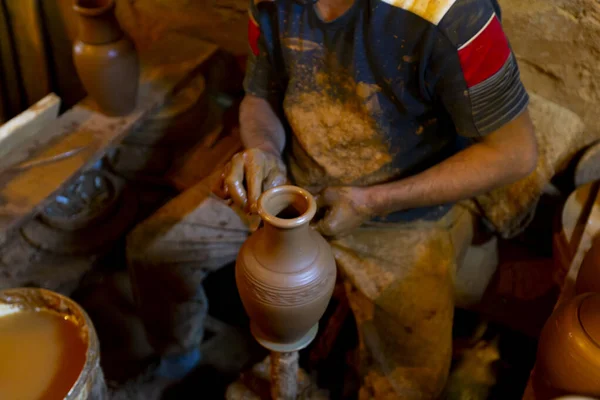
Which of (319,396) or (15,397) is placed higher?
(15,397)

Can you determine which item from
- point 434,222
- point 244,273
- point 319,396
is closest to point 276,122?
point 434,222

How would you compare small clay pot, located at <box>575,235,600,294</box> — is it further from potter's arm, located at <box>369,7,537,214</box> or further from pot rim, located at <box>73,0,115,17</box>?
pot rim, located at <box>73,0,115,17</box>

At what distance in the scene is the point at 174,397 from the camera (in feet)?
6.36

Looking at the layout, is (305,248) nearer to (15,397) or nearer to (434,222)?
(434,222)

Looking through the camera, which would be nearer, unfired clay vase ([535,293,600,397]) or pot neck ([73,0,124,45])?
unfired clay vase ([535,293,600,397])

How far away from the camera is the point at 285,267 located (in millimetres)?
1077

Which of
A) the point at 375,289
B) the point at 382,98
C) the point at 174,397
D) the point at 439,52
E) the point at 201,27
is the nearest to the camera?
the point at 439,52

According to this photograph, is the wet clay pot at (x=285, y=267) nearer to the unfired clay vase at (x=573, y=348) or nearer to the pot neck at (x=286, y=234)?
the pot neck at (x=286, y=234)

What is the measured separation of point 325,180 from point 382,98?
332 mm

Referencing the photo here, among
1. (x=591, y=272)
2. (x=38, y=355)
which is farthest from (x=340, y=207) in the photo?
(x=38, y=355)

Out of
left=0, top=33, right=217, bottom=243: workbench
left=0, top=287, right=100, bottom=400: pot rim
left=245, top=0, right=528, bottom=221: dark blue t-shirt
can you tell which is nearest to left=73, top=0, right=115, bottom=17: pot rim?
left=0, top=33, right=217, bottom=243: workbench

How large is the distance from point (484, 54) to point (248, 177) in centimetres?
63

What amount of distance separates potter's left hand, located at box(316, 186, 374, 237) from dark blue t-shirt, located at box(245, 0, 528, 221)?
169 millimetres

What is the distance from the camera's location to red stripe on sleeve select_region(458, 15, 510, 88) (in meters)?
1.21
